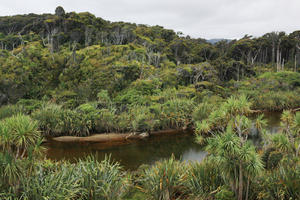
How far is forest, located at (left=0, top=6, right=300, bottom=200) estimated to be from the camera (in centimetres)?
812

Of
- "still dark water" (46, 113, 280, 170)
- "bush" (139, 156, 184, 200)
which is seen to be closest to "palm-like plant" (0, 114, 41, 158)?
"bush" (139, 156, 184, 200)

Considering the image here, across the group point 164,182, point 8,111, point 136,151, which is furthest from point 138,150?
point 8,111

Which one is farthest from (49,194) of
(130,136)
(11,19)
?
(11,19)

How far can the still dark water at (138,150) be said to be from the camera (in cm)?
1850

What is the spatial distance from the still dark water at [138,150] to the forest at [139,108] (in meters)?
1.65

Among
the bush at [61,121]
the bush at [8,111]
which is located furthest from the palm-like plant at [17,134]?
the bush at [8,111]

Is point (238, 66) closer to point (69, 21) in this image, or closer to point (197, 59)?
point (197, 59)

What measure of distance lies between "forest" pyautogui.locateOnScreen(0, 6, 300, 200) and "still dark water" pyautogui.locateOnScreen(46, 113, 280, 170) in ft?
5.41

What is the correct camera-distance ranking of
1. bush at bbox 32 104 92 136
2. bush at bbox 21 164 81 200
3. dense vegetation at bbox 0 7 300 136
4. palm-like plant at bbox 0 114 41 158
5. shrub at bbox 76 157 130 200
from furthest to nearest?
dense vegetation at bbox 0 7 300 136
bush at bbox 32 104 92 136
shrub at bbox 76 157 130 200
bush at bbox 21 164 81 200
palm-like plant at bbox 0 114 41 158

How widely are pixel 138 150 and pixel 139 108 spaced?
7.34 meters

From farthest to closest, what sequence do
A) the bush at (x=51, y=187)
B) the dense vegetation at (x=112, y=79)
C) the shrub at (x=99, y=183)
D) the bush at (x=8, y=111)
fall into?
the dense vegetation at (x=112, y=79), the bush at (x=8, y=111), the shrub at (x=99, y=183), the bush at (x=51, y=187)

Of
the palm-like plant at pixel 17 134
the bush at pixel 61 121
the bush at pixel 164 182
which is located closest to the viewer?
the palm-like plant at pixel 17 134

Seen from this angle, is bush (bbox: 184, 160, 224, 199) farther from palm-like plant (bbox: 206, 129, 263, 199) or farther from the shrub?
the shrub

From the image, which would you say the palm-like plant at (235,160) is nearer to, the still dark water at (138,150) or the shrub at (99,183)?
the shrub at (99,183)
